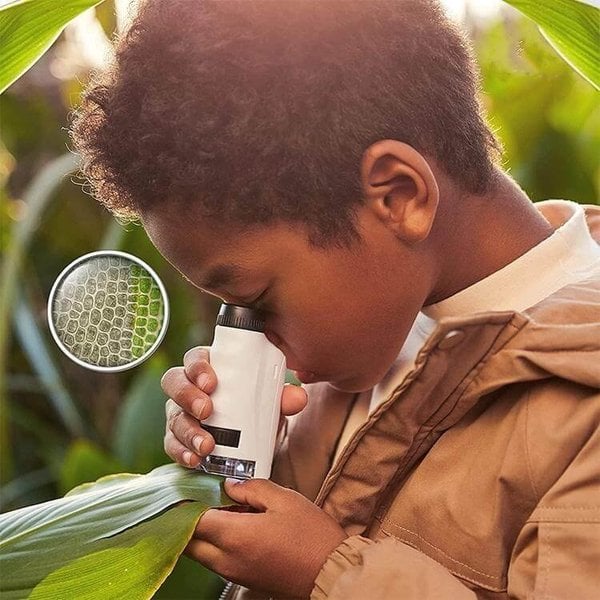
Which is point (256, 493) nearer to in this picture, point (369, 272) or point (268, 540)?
point (268, 540)

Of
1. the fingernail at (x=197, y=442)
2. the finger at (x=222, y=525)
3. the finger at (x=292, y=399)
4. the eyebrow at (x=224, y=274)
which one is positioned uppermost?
the eyebrow at (x=224, y=274)

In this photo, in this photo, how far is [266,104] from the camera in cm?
59

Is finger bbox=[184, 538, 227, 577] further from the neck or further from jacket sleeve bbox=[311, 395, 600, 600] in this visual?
the neck

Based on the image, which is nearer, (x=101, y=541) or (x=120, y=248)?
(x=101, y=541)

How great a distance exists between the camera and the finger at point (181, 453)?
621 millimetres

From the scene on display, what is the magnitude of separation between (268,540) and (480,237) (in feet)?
0.81

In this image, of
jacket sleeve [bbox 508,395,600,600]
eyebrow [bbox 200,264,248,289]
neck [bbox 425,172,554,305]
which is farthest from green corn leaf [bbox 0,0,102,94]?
jacket sleeve [bbox 508,395,600,600]

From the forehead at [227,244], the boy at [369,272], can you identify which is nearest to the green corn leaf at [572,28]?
the boy at [369,272]

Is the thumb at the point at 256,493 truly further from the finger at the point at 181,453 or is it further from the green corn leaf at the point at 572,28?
the green corn leaf at the point at 572,28

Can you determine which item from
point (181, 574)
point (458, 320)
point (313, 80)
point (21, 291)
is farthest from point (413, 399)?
point (21, 291)

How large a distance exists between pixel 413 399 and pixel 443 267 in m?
Result: 0.12

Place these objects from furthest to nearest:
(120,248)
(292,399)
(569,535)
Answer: (120,248)
(292,399)
(569,535)

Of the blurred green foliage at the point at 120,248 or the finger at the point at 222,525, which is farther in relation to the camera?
the blurred green foliage at the point at 120,248

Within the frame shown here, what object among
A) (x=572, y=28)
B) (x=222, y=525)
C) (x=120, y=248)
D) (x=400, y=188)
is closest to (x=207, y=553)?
(x=222, y=525)
